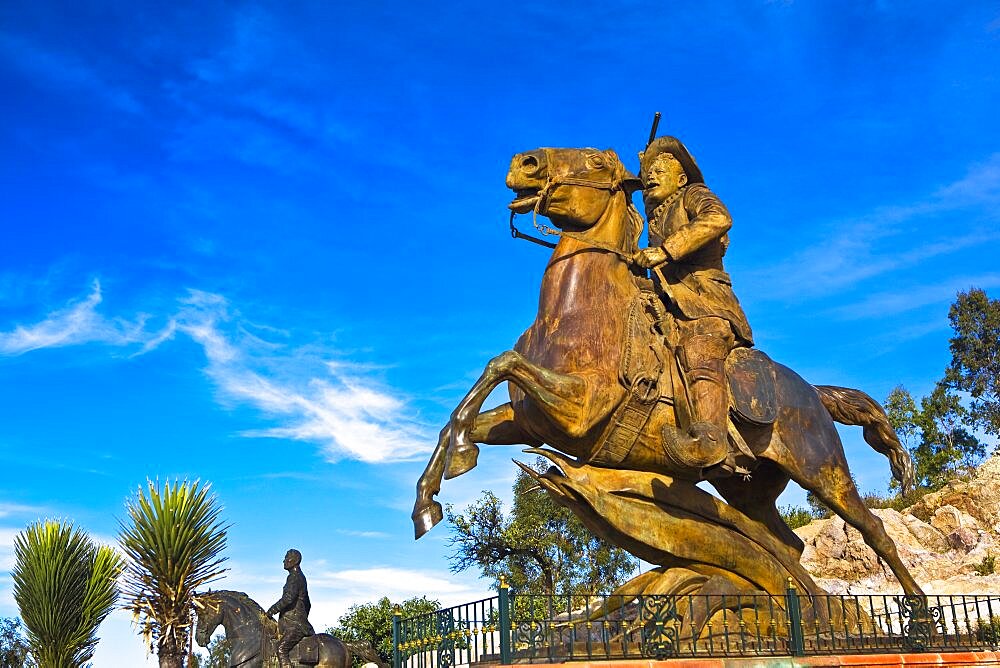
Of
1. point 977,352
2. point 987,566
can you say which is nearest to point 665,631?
point 987,566

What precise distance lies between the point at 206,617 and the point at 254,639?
3.58ft

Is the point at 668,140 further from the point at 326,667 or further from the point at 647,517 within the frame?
the point at 326,667

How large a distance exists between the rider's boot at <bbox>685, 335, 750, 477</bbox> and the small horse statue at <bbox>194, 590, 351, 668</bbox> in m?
6.78

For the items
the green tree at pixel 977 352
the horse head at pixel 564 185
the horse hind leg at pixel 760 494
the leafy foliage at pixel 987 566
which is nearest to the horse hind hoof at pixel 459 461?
the horse head at pixel 564 185

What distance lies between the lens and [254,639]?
41.3 feet

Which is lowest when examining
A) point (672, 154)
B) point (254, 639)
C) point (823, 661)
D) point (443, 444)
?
point (823, 661)

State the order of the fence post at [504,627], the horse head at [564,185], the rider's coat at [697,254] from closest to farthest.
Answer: the fence post at [504,627], the rider's coat at [697,254], the horse head at [564,185]

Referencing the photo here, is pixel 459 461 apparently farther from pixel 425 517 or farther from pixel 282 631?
pixel 282 631

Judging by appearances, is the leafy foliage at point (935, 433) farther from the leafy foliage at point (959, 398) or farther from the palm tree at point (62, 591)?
the palm tree at point (62, 591)

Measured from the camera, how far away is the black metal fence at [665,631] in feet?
23.3

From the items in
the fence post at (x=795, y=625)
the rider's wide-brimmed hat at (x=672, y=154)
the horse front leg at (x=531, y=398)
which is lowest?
the fence post at (x=795, y=625)

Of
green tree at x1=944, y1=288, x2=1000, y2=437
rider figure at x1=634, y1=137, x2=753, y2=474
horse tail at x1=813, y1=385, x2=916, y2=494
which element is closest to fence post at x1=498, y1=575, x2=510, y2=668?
rider figure at x1=634, y1=137, x2=753, y2=474

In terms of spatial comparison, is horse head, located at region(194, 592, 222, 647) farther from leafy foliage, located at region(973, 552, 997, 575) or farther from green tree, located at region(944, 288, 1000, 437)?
green tree, located at region(944, 288, 1000, 437)

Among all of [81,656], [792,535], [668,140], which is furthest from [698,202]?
[81,656]
